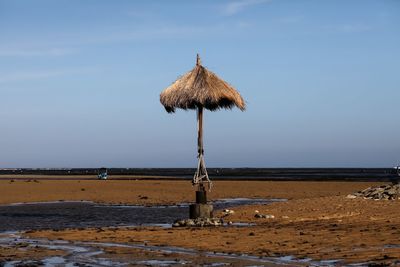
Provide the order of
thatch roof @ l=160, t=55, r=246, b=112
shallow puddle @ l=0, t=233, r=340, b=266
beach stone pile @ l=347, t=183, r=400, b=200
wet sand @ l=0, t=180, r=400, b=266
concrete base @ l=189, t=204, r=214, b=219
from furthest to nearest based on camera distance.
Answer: beach stone pile @ l=347, t=183, r=400, b=200 < concrete base @ l=189, t=204, r=214, b=219 < thatch roof @ l=160, t=55, r=246, b=112 < wet sand @ l=0, t=180, r=400, b=266 < shallow puddle @ l=0, t=233, r=340, b=266

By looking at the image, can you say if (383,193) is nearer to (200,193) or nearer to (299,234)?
(200,193)

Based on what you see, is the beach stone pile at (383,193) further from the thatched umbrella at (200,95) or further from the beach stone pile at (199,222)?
the beach stone pile at (199,222)

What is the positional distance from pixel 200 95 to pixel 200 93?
2.9 inches

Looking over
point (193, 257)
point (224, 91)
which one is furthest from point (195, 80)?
point (193, 257)

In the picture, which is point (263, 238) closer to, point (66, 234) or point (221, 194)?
point (66, 234)

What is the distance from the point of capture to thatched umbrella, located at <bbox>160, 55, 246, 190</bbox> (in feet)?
71.4

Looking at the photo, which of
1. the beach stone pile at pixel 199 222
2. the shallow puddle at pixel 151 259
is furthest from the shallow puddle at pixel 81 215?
the shallow puddle at pixel 151 259

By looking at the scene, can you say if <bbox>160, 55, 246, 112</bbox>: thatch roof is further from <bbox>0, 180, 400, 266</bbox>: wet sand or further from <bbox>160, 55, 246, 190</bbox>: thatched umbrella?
<bbox>0, 180, 400, 266</bbox>: wet sand

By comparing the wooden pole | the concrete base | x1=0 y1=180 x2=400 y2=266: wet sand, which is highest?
the wooden pole

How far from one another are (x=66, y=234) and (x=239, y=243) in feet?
19.3

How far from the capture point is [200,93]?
2170 cm

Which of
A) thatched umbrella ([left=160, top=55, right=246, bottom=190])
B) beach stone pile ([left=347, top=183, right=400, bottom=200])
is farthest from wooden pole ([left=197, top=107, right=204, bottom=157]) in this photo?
beach stone pile ([left=347, top=183, right=400, bottom=200])

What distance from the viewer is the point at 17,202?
3781 centimetres

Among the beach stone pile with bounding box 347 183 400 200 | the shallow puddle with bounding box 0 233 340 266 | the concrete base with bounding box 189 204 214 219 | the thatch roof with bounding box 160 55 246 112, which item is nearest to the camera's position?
the shallow puddle with bounding box 0 233 340 266
